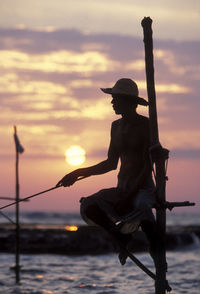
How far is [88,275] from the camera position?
1061 inches

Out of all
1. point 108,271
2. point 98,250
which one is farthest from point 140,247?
point 108,271

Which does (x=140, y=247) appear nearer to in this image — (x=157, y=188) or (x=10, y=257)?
(x=10, y=257)

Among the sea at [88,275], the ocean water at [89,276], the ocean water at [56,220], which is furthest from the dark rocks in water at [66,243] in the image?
the ocean water at [56,220]

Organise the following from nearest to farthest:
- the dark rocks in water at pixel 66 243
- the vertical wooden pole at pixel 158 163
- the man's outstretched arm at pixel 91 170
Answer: the vertical wooden pole at pixel 158 163
the man's outstretched arm at pixel 91 170
the dark rocks in water at pixel 66 243

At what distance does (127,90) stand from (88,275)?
63.0 ft

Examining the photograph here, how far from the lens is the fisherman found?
8.81 meters

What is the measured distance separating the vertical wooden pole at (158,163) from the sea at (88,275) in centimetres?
1161

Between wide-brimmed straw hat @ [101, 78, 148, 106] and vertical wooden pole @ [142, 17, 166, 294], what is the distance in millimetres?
213

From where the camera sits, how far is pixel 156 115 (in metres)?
9.01

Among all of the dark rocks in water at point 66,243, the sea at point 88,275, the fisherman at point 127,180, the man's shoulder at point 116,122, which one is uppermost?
the man's shoulder at point 116,122

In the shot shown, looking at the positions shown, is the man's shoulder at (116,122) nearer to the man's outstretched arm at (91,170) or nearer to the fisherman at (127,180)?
the fisherman at (127,180)

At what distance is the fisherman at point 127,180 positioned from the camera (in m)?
8.81

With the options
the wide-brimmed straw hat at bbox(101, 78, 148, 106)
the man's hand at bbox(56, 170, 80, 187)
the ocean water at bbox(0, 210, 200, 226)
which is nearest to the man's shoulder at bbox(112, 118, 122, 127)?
the wide-brimmed straw hat at bbox(101, 78, 148, 106)

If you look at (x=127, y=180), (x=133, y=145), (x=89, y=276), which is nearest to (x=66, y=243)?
(x=89, y=276)
